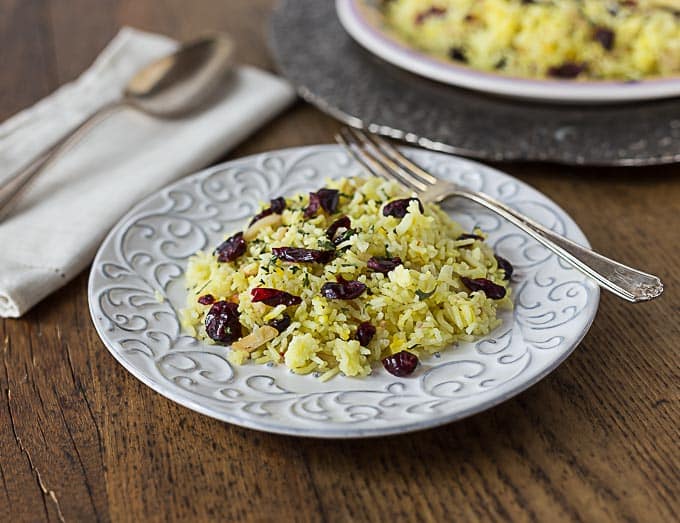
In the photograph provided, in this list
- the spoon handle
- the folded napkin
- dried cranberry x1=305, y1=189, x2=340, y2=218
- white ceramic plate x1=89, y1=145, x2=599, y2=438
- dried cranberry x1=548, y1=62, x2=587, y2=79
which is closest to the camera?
white ceramic plate x1=89, y1=145, x2=599, y2=438

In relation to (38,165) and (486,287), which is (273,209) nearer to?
(486,287)

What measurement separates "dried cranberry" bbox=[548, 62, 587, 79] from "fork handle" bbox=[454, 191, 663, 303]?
2.24 ft

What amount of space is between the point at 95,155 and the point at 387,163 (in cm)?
83

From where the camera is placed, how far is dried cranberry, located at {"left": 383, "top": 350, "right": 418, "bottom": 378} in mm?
1334

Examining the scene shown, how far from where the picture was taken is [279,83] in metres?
2.44

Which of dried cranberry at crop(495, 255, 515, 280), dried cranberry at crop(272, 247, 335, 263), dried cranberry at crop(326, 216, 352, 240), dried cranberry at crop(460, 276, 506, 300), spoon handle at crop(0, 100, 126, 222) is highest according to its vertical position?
dried cranberry at crop(272, 247, 335, 263)

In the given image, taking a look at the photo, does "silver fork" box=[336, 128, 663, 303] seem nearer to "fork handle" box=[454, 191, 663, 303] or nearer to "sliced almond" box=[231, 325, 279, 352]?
"fork handle" box=[454, 191, 663, 303]

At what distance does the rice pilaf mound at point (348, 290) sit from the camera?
1.37 meters

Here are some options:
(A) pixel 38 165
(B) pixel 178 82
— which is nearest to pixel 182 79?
(B) pixel 178 82

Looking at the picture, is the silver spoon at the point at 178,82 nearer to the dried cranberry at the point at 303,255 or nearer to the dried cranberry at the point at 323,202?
the dried cranberry at the point at 323,202

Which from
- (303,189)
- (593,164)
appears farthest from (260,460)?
(593,164)

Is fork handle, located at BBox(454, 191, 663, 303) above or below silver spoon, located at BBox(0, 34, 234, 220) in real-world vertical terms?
above

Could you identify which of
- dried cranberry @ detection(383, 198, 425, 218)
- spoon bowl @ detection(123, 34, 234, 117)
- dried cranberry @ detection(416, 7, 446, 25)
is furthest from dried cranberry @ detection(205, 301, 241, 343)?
dried cranberry @ detection(416, 7, 446, 25)

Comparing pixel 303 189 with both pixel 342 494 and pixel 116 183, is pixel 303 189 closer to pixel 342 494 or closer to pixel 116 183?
pixel 116 183
